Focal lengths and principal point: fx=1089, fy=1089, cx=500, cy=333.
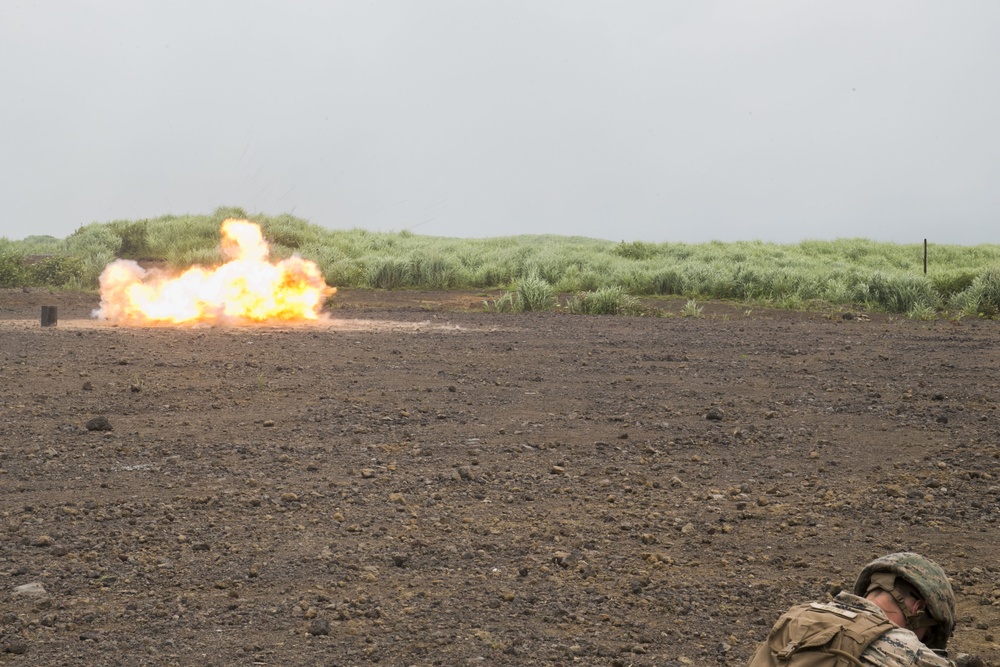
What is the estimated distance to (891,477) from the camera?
25.9 ft

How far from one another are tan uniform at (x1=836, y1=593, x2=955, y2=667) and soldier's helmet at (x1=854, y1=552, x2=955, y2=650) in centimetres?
29

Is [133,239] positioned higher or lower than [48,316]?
higher

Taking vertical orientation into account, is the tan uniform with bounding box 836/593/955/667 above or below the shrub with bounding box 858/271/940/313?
below

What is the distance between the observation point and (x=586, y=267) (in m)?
31.1

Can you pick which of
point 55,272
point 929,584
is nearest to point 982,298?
point 929,584


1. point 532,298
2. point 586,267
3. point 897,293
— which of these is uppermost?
point 586,267

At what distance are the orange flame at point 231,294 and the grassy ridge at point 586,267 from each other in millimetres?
4821

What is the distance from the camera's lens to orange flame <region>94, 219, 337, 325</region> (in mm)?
19578

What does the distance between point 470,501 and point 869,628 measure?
4.07m

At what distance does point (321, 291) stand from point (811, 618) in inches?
798

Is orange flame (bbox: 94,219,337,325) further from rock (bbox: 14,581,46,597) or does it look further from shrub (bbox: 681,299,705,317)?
rock (bbox: 14,581,46,597)

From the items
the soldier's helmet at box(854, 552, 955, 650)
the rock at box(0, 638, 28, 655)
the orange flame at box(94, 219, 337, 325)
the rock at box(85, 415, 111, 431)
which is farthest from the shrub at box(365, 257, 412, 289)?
the soldier's helmet at box(854, 552, 955, 650)

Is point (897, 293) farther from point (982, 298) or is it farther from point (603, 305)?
point (603, 305)

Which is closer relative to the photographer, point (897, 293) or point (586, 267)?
point (897, 293)
